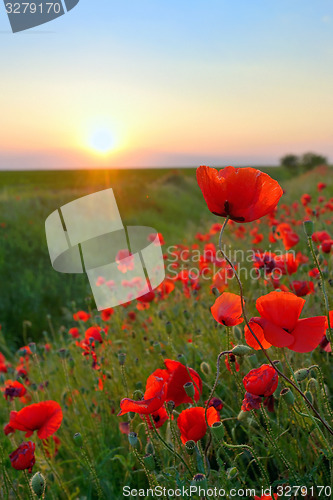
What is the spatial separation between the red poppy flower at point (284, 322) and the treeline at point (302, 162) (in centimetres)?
3928

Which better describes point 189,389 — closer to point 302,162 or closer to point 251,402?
point 251,402

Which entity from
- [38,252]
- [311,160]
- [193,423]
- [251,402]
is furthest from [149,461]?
[311,160]

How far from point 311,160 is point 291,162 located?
3.39m

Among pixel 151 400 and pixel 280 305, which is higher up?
pixel 280 305

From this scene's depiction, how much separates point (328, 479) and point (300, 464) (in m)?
0.18

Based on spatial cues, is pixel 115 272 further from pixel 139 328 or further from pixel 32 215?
pixel 32 215

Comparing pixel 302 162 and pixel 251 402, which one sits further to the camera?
pixel 302 162

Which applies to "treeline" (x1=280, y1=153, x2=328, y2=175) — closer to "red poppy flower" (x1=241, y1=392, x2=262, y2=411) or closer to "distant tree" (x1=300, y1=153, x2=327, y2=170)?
"distant tree" (x1=300, y1=153, x2=327, y2=170)

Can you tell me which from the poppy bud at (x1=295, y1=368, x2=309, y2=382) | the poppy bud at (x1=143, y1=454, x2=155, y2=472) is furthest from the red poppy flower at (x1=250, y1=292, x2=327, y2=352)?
the poppy bud at (x1=143, y1=454, x2=155, y2=472)

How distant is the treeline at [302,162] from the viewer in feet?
131

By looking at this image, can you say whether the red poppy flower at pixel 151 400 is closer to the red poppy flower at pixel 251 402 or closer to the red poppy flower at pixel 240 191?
the red poppy flower at pixel 251 402

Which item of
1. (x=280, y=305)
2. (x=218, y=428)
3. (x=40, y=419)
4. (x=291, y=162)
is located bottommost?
(x=291, y=162)

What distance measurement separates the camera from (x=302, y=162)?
137 feet

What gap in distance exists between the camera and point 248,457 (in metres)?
1.90
